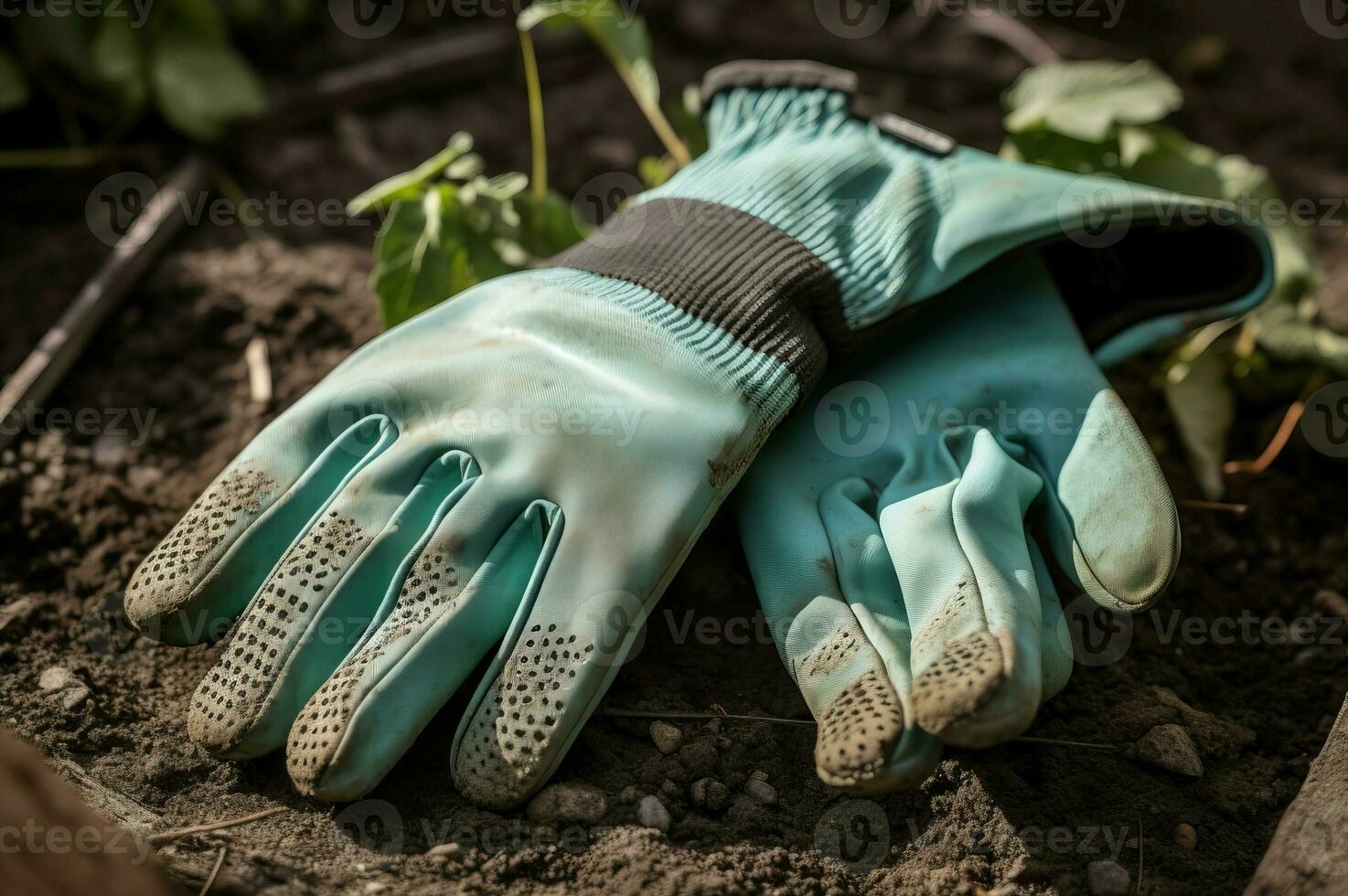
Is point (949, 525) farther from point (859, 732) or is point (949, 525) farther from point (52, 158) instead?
point (52, 158)

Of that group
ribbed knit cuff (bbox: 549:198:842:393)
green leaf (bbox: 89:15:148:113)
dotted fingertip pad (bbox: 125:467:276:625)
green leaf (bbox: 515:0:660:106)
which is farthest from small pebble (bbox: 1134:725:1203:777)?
green leaf (bbox: 89:15:148:113)

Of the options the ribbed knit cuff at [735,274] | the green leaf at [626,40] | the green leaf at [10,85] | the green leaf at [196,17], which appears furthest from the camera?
the green leaf at [196,17]

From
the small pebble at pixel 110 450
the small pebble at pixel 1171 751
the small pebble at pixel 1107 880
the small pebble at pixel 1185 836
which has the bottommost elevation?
the small pebble at pixel 1185 836

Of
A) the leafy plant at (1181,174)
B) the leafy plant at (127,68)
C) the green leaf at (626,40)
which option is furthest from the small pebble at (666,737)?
the leafy plant at (127,68)

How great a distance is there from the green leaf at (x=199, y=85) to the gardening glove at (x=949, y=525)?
5.20 feet

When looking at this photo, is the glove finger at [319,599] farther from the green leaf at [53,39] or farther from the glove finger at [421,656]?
the green leaf at [53,39]

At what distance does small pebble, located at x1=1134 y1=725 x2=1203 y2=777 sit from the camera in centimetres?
139

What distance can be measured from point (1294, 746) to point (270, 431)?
1.49 m

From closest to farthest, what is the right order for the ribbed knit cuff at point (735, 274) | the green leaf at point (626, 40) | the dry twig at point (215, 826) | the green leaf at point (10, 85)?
the dry twig at point (215, 826) → the ribbed knit cuff at point (735, 274) → the green leaf at point (626, 40) → the green leaf at point (10, 85)

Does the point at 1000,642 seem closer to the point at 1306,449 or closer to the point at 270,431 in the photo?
the point at 270,431

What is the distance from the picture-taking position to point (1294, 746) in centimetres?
147

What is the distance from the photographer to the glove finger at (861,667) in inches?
45.0

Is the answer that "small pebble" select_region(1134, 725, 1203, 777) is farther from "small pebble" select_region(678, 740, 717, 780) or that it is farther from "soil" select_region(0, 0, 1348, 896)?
"small pebble" select_region(678, 740, 717, 780)

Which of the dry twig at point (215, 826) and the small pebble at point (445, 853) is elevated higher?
the dry twig at point (215, 826)
